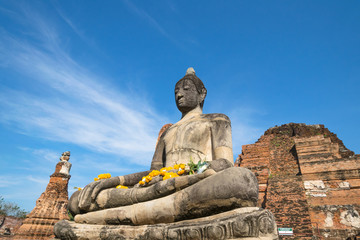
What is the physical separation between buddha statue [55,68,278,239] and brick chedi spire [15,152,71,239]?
8501 millimetres

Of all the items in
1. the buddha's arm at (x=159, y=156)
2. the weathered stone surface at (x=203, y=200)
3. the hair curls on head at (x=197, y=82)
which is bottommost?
the weathered stone surface at (x=203, y=200)

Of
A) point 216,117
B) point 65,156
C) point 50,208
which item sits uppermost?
point 65,156

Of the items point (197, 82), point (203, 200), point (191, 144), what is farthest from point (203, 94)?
point (203, 200)

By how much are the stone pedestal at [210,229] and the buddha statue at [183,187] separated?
88 millimetres

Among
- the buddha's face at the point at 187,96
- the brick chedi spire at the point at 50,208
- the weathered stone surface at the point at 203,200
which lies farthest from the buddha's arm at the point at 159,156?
the brick chedi spire at the point at 50,208

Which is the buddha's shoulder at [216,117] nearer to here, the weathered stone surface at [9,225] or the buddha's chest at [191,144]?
the buddha's chest at [191,144]

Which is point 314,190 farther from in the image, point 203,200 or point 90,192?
point 90,192

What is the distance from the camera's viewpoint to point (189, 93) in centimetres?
411

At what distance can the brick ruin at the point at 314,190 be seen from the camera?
30.8 feet

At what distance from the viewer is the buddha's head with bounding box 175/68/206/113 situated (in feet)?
13.5

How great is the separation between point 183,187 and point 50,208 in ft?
34.0

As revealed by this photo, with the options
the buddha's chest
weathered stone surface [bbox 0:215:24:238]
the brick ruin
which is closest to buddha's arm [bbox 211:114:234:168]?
the buddha's chest

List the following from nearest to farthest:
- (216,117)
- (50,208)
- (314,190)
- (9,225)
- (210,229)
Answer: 1. (210,229)
2. (216,117)
3. (50,208)
4. (314,190)
5. (9,225)

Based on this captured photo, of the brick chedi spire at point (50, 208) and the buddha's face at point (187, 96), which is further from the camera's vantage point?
the brick chedi spire at point (50, 208)
